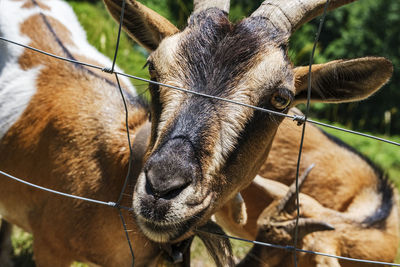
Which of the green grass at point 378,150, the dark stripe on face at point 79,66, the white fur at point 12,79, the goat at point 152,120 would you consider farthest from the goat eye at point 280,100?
the green grass at point 378,150

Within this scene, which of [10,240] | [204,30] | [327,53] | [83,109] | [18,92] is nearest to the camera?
[204,30]

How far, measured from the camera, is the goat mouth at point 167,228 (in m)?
2.37

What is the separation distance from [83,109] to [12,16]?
1.45 metres

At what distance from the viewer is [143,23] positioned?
3223mm

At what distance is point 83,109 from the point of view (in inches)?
143

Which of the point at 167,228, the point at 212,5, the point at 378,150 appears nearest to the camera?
the point at 167,228

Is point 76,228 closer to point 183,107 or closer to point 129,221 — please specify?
point 129,221

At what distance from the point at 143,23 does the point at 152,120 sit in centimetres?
78

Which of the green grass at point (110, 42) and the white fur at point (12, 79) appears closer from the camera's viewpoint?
the white fur at point (12, 79)

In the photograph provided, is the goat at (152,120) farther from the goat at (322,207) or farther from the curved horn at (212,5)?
the goat at (322,207)

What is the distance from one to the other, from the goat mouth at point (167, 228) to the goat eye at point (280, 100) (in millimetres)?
769

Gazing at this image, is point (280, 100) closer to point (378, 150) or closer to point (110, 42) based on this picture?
point (110, 42)

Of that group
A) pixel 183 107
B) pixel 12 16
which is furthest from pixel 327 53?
pixel 183 107

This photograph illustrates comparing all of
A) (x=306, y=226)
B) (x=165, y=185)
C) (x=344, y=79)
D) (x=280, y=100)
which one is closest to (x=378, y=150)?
(x=306, y=226)
